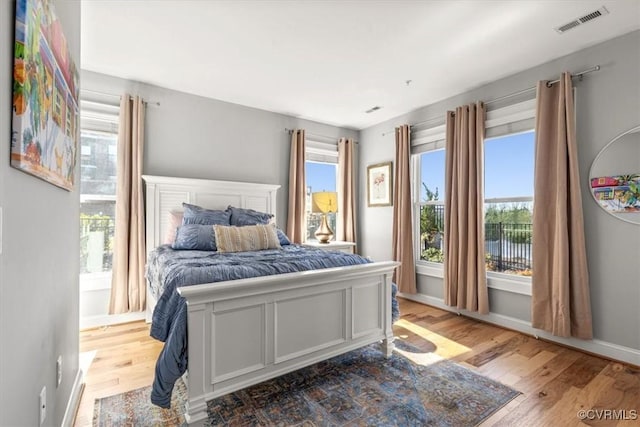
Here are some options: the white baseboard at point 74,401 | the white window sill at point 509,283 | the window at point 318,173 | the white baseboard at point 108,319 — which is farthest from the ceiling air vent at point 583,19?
the white baseboard at point 108,319

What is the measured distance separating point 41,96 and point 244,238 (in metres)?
2.00

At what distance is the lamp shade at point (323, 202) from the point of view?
4270mm

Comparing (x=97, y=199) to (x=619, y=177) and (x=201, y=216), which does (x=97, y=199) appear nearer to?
(x=201, y=216)

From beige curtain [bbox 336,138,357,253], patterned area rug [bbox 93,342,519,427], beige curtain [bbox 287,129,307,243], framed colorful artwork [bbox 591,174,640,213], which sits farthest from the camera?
beige curtain [bbox 336,138,357,253]

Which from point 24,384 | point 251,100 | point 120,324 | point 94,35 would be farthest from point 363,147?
point 24,384

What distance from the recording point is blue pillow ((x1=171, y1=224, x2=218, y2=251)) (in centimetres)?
285

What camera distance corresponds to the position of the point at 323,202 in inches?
168

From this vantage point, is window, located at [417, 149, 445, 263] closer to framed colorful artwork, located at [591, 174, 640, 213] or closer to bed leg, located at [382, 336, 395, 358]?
framed colorful artwork, located at [591, 174, 640, 213]

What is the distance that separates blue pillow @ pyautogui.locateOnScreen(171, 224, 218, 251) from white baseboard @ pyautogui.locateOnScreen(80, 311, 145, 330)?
1022mm

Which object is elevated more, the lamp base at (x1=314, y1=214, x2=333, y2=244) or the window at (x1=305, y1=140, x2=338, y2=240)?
the window at (x1=305, y1=140, x2=338, y2=240)

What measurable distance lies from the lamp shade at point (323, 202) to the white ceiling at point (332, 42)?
4.39 feet

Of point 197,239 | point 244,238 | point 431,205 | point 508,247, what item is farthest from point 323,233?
point 508,247

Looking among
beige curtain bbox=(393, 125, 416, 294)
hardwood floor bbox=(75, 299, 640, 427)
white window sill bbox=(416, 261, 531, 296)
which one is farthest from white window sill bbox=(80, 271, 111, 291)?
white window sill bbox=(416, 261, 531, 296)

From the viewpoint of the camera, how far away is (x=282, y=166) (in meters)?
4.35
